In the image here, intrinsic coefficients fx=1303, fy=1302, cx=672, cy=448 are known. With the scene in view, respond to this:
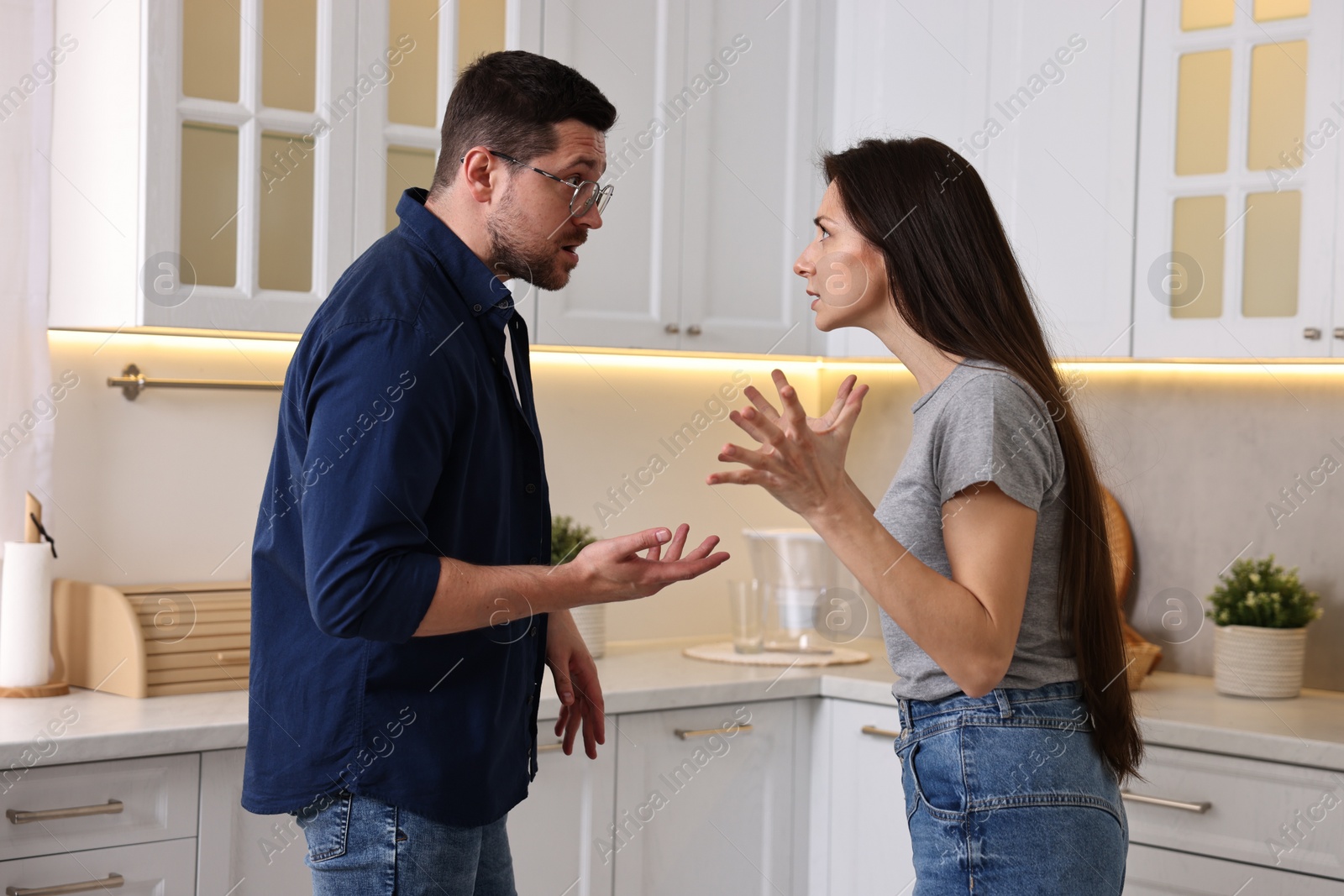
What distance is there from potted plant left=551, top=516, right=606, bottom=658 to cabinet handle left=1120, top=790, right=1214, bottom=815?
3.38 feet

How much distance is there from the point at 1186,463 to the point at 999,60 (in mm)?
893

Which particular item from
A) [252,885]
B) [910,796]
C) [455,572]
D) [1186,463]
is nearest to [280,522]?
[455,572]

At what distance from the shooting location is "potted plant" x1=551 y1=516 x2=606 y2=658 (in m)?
2.56

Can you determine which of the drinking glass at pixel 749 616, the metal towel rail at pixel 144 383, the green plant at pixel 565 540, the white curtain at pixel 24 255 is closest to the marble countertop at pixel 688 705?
the drinking glass at pixel 749 616

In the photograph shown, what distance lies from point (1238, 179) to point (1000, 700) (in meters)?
1.41

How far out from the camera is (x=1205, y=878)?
204 cm

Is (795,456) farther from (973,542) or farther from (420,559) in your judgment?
(420,559)

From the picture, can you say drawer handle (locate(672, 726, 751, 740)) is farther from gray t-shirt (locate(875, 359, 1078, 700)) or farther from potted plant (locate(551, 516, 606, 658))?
gray t-shirt (locate(875, 359, 1078, 700))

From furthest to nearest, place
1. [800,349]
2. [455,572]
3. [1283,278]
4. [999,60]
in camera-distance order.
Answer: [800,349], [999,60], [1283,278], [455,572]

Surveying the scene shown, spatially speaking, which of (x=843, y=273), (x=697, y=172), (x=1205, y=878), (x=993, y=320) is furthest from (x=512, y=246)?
(x=1205, y=878)

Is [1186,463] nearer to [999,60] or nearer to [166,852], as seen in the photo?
[999,60]

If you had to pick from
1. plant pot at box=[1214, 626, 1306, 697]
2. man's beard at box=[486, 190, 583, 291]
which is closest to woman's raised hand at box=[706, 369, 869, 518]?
man's beard at box=[486, 190, 583, 291]

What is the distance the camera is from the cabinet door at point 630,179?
2465mm

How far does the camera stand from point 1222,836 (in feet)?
6.64
